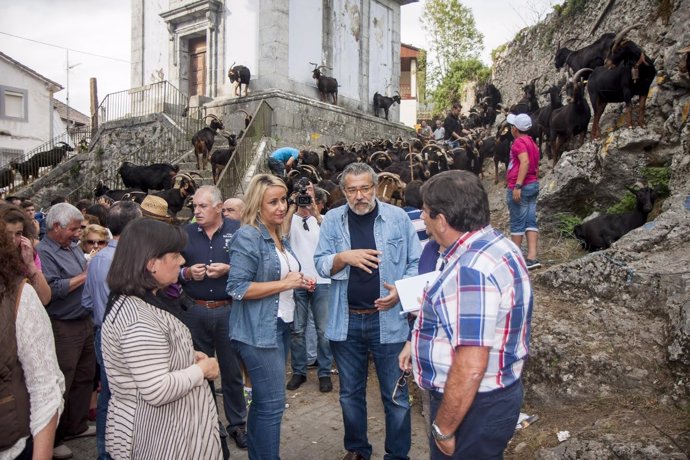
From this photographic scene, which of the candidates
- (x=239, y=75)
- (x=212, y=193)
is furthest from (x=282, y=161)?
(x=212, y=193)

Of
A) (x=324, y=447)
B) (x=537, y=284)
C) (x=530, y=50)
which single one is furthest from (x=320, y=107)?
(x=324, y=447)

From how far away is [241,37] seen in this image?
61.4ft

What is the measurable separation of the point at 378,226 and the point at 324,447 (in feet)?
6.80

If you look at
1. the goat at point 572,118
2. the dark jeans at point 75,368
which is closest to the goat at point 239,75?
the goat at point 572,118

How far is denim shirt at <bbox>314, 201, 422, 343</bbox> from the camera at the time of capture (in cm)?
381

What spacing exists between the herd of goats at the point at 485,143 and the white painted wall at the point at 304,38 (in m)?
0.51

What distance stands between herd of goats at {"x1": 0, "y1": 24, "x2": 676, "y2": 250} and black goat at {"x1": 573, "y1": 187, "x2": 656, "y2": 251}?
0.5 inches

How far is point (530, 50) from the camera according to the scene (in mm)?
20656

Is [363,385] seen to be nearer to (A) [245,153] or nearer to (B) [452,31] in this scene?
(A) [245,153]

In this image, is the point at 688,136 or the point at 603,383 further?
the point at 688,136

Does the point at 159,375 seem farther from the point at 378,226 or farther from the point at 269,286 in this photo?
the point at 378,226

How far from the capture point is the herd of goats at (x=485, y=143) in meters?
8.65

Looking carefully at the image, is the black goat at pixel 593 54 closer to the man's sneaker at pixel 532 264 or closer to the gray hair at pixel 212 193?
the man's sneaker at pixel 532 264

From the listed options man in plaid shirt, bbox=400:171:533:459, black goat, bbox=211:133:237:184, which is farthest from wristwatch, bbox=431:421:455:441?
black goat, bbox=211:133:237:184
